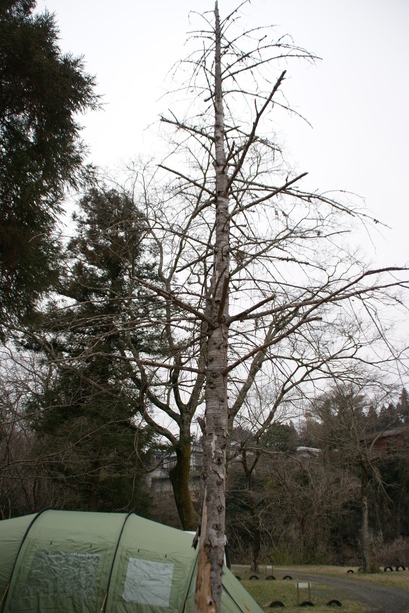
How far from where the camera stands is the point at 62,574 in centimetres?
604

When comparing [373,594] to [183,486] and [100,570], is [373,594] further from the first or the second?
[100,570]

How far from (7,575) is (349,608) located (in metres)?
5.60

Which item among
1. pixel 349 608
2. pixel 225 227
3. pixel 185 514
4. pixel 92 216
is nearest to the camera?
pixel 225 227

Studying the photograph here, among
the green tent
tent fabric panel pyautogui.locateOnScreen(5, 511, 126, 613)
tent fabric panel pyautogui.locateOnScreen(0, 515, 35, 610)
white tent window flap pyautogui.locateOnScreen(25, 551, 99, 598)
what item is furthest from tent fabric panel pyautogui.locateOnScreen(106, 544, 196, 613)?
tent fabric panel pyautogui.locateOnScreen(0, 515, 35, 610)

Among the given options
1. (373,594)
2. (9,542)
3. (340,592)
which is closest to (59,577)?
(9,542)

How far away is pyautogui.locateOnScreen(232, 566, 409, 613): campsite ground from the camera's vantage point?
8.09 metres

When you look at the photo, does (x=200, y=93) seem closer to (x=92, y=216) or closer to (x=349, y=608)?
(x=92, y=216)

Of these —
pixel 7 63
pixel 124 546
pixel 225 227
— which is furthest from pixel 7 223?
pixel 124 546

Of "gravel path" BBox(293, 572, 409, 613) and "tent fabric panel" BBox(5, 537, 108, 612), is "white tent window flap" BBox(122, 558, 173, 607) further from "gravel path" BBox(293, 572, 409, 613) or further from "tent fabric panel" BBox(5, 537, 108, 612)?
"gravel path" BBox(293, 572, 409, 613)

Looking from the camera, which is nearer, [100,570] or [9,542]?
[100,570]

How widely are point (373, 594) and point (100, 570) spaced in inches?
253

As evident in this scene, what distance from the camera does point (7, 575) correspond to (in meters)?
6.07

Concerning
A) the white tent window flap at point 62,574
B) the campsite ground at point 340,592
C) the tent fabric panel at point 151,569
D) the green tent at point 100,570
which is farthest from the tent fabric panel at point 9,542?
the campsite ground at point 340,592

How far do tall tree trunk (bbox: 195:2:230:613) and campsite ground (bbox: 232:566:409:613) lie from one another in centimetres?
658
